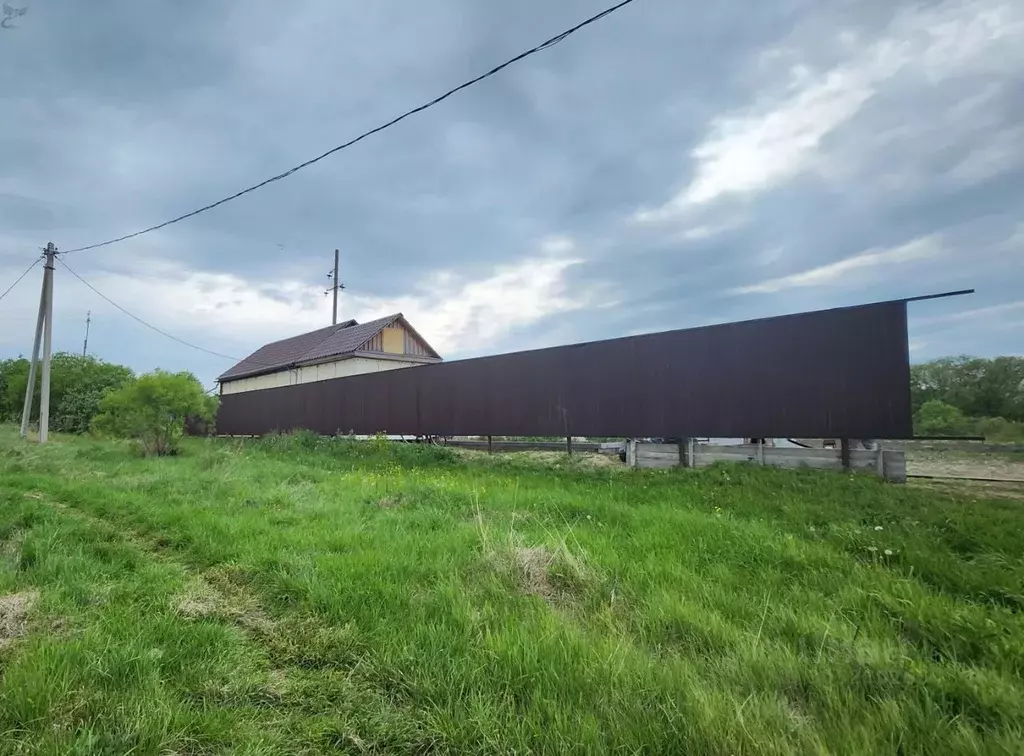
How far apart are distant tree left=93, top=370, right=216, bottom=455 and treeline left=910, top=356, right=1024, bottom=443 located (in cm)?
1718

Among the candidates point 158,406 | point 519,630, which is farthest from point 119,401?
point 519,630

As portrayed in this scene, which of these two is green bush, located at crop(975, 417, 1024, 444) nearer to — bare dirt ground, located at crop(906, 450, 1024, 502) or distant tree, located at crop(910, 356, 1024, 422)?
distant tree, located at crop(910, 356, 1024, 422)

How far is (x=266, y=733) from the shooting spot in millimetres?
1629

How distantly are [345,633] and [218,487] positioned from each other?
190 inches

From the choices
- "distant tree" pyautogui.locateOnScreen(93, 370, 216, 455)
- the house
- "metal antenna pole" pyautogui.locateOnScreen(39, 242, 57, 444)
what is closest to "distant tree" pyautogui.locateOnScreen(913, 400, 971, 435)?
the house

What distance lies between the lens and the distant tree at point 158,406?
37.0 ft

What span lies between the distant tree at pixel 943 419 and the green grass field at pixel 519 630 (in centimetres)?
951

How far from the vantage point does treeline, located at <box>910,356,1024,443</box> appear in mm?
11763

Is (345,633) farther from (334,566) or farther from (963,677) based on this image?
(963,677)

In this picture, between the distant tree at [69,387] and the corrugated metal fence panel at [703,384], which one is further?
the distant tree at [69,387]

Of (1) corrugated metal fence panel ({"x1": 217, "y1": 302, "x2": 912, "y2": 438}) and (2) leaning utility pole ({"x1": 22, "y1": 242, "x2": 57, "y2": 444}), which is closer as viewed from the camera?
(1) corrugated metal fence panel ({"x1": 217, "y1": 302, "x2": 912, "y2": 438})

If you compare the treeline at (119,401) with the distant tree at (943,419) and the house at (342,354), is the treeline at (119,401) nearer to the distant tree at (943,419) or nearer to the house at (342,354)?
the house at (342,354)

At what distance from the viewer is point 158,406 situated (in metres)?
11.8

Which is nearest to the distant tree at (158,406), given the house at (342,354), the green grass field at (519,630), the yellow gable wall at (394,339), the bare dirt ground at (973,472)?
the house at (342,354)
